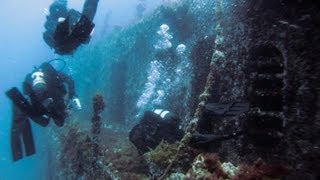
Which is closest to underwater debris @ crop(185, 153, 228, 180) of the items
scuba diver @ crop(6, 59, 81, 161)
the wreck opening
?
the wreck opening

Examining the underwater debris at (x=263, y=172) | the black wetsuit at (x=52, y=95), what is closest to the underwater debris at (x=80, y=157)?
the black wetsuit at (x=52, y=95)

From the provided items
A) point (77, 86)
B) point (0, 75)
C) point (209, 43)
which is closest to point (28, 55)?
point (0, 75)

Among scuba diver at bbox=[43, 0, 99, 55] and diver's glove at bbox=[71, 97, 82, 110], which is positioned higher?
scuba diver at bbox=[43, 0, 99, 55]

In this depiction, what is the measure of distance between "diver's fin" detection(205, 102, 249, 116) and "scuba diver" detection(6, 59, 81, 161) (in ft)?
10.8

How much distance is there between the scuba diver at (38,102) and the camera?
6.73 m

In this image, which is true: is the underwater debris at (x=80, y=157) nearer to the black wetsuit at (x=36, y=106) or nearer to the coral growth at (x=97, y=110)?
the coral growth at (x=97, y=110)

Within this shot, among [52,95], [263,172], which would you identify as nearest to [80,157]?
[52,95]

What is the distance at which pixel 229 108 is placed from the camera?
16.4 feet

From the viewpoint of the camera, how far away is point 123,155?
27.3 feet

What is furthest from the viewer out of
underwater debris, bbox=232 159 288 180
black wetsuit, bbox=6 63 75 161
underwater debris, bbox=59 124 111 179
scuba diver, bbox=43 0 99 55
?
underwater debris, bbox=59 124 111 179

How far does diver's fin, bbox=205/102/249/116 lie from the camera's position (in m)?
4.81

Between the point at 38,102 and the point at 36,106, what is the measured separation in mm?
103

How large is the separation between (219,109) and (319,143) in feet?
5.83

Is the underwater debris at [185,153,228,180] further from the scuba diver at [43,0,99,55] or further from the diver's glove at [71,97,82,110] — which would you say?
the diver's glove at [71,97,82,110]
